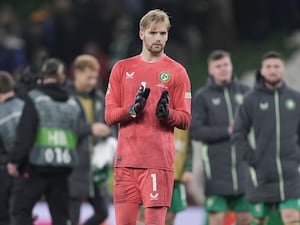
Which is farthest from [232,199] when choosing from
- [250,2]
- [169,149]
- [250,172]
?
[250,2]

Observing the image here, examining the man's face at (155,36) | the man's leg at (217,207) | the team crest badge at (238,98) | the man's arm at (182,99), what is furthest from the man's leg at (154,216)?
the team crest badge at (238,98)

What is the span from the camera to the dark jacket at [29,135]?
15.9m

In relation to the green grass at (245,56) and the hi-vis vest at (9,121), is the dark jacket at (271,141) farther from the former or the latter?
the green grass at (245,56)

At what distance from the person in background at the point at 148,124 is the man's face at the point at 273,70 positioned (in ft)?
10.2

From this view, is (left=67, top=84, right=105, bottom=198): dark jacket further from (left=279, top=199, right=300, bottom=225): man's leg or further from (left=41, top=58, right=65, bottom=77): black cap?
(left=279, top=199, right=300, bottom=225): man's leg

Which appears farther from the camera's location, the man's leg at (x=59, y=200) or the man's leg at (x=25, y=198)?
the man's leg at (x=59, y=200)

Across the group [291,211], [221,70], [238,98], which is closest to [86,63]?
[221,70]

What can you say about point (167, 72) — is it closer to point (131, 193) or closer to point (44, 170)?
point (131, 193)

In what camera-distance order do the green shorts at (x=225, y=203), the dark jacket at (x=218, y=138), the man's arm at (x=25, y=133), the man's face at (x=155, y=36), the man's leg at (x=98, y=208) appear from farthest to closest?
1. the man's leg at (x=98, y=208)
2. the green shorts at (x=225, y=203)
3. the dark jacket at (x=218, y=138)
4. the man's arm at (x=25, y=133)
5. the man's face at (x=155, y=36)

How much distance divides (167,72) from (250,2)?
14.3m

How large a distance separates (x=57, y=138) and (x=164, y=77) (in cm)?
287

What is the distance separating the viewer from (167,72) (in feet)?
44.5

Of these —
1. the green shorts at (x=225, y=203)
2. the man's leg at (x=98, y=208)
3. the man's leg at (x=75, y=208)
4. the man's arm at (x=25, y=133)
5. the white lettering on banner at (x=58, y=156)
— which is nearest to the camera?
the man's arm at (x=25, y=133)

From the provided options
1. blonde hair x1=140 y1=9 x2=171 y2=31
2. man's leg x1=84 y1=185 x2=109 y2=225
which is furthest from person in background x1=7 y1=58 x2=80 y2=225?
blonde hair x1=140 y1=9 x2=171 y2=31
